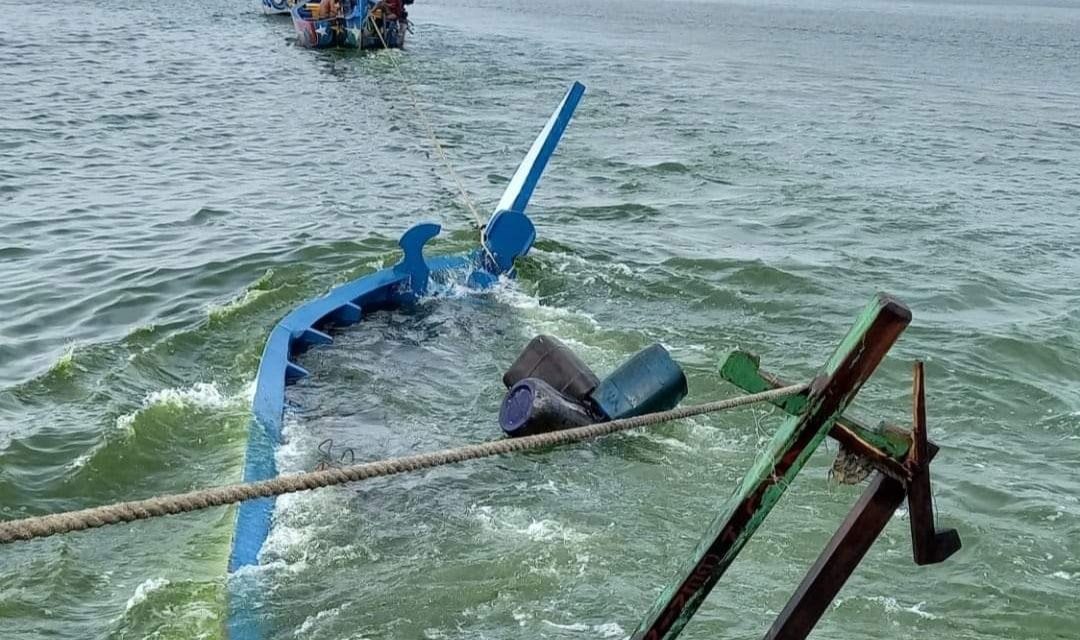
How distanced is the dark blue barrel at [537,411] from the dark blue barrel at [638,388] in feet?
0.52

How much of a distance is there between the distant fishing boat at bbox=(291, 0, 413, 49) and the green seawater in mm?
9880

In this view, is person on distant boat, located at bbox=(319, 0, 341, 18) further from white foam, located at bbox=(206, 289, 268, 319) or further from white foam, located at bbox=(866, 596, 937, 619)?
white foam, located at bbox=(866, 596, 937, 619)

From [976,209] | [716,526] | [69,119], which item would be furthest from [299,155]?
[716,526]

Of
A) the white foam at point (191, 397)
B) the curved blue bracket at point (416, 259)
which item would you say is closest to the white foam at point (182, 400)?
the white foam at point (191, 397)

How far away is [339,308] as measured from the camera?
29.2 feet

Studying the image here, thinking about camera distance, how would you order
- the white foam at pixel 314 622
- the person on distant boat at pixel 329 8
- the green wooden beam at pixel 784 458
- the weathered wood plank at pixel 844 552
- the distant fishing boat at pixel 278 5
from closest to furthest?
the green wooden beam at pixel 784 458
the weathered wood plank at pixel 844 552
the white foam at pixel 314 622
the person on distant boat at pixel 329 8
the distant fishing boat at pixel 278 5

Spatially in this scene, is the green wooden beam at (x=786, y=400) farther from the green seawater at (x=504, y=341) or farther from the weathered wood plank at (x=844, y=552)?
the green seawater at (x=504, y=341)

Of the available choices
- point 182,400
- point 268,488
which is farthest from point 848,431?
point 182,400

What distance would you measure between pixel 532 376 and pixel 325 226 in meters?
5.85

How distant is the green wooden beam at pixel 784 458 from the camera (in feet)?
9.70

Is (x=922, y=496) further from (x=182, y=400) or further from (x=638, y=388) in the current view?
(x=182, y=400)

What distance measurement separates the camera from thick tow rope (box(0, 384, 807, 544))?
237 cm

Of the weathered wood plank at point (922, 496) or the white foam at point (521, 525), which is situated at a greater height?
the weathered wood plank at point (922, 496)

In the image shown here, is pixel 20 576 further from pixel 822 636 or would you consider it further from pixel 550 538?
pixel 822 636
